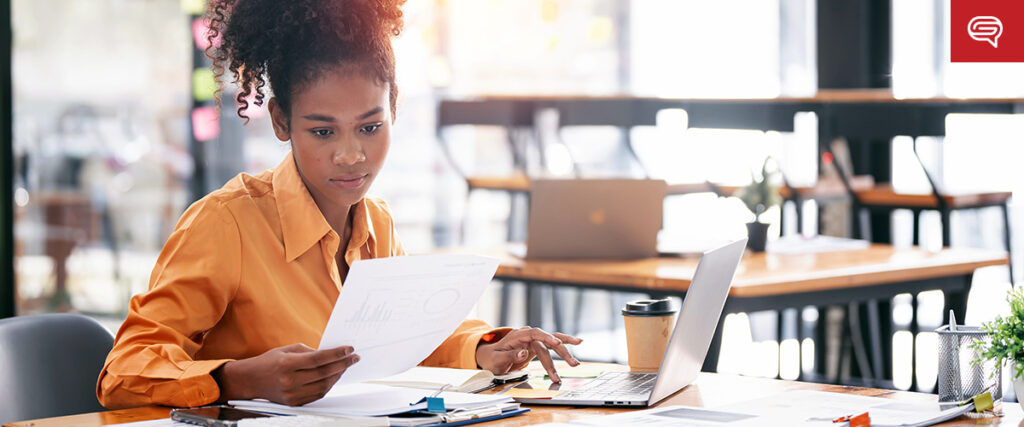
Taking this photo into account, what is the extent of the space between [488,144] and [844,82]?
206cm

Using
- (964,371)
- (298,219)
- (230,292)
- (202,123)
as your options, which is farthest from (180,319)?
(202,123)

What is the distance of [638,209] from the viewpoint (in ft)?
11.3

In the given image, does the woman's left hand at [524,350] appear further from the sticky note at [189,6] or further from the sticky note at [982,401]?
the sticky note at [189,6]

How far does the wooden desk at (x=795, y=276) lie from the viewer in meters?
3.13

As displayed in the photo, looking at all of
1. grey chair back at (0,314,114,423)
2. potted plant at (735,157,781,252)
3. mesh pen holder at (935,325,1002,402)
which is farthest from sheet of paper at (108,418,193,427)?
potted plant at (735,157,781,252)

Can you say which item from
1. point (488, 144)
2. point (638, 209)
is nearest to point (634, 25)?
point (488, 144)

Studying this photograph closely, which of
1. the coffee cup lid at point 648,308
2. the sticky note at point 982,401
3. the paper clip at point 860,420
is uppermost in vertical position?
the coffee cup lid at point 648,308

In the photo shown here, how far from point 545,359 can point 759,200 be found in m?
2.08

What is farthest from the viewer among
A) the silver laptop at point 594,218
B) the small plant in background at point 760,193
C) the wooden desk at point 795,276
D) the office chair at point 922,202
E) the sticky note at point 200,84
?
the sticky note at point 200,84

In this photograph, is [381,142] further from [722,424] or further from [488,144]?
[488,144]

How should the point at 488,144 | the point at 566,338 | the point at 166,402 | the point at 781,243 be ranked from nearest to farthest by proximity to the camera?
the point at 166,402 → the point at 566,338 → the point at 781,243 → the point at 488,144

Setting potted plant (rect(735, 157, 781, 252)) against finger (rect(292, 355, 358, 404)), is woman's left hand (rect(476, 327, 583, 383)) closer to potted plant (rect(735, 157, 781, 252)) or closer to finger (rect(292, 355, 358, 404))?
finger (rect(292, 355, 358, 404))

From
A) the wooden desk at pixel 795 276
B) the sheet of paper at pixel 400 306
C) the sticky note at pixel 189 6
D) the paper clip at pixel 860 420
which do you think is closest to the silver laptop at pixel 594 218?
the wooden desk at pixel 795 276

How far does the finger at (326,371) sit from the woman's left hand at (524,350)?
0.39 m
